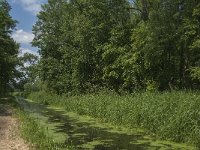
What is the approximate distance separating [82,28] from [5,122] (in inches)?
909

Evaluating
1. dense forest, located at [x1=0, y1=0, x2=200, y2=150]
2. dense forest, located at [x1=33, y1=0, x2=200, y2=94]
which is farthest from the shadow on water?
dense forest, located at [x1=33, y1=0, x2=200, y2=94]

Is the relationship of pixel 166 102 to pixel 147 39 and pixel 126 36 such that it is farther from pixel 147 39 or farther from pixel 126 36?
pixel 126 36

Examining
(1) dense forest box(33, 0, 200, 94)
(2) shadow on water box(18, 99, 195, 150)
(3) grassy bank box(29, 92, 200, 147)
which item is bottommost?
(2) shadow on water box(18, 99, 195, 150)

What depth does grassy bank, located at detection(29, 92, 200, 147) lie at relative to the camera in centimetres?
1750

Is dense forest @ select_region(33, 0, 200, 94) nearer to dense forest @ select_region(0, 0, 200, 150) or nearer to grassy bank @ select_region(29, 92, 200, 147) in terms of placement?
dense forest @ select_region(0, 0, 200, 150)

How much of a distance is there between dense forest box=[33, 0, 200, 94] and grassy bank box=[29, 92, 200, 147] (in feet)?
16.3

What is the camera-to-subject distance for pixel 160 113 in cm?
1980

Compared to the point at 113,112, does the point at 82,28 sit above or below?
above

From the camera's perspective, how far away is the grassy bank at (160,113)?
17.5 metres

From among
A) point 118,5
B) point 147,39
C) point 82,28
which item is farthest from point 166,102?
point 82,28

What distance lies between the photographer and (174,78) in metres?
34.6

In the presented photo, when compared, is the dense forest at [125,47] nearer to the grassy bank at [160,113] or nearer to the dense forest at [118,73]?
the dense forest at [118,73]

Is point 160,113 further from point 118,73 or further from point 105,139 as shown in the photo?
point 118,73

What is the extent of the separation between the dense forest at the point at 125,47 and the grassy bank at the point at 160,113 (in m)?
4.98
